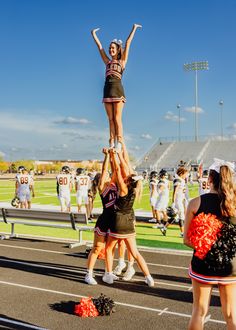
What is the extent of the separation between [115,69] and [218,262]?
5.03 metres

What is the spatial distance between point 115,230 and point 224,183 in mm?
2754

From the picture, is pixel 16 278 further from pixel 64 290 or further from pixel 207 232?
pixel 207 232

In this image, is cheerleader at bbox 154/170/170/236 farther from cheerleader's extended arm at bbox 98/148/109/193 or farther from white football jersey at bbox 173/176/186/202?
cheerleader's extended arm at bbox 98/148/109/193

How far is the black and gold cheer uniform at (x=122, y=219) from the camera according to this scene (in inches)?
227

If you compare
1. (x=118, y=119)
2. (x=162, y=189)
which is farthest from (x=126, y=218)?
(x=162, y=189)

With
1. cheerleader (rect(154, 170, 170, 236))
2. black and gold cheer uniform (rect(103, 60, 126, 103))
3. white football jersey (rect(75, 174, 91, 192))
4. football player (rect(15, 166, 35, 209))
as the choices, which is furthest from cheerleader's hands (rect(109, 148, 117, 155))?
football player (rect(15, 166, 35, 209))

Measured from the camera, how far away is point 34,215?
9.61 metres

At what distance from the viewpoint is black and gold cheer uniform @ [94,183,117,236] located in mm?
5883

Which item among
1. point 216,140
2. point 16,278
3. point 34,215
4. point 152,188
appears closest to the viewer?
point 16,278

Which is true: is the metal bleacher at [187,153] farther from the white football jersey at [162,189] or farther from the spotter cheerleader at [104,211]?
the spotter cheerleader at [104,211]

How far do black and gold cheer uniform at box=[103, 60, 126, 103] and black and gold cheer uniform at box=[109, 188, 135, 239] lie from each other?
2393mm

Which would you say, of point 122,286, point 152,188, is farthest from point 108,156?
point 152,188

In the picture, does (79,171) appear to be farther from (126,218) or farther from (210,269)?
(210,269)

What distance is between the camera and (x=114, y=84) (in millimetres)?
7555
